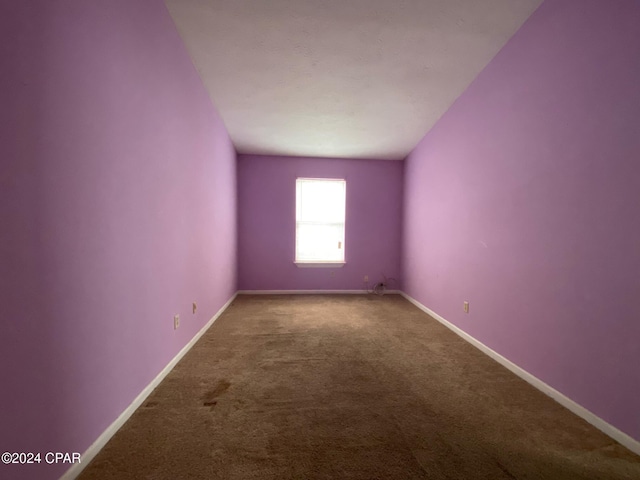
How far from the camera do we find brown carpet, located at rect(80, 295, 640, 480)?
1.33 metres

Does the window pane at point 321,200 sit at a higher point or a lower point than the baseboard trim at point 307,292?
higher

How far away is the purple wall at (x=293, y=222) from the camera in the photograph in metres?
5.12

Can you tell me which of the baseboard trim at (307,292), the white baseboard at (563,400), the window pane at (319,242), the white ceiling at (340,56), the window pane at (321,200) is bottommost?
the baseboard trim at (307,292)

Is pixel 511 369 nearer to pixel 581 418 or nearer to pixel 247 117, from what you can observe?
pixel 581 418

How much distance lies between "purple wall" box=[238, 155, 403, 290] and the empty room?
4.55 feet

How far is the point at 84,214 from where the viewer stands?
1.32 m

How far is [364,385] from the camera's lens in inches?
81.3

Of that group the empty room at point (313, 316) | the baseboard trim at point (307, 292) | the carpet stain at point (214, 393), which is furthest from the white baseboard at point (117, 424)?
the baseboard trim at point (307, 292)

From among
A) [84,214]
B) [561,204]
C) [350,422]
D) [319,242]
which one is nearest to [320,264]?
[319,242]

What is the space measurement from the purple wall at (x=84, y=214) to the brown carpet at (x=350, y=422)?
0.32 m

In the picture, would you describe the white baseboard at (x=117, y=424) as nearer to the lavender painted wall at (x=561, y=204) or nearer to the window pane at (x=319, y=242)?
the lavender painted wall at (x=561, y=204)

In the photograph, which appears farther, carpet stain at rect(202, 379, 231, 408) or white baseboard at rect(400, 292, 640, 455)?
carpet stain at rect(202, 379, 231, 408)

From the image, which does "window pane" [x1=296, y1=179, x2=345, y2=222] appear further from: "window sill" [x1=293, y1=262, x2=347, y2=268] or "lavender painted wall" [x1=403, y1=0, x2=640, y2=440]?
"lavender painted wall" [x1=403, y1=0, x2=640, y2=440]

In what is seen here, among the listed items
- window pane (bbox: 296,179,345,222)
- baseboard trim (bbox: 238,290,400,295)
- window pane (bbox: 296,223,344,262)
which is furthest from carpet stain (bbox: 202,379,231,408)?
window pane (bbox: 296,179,345,222)
